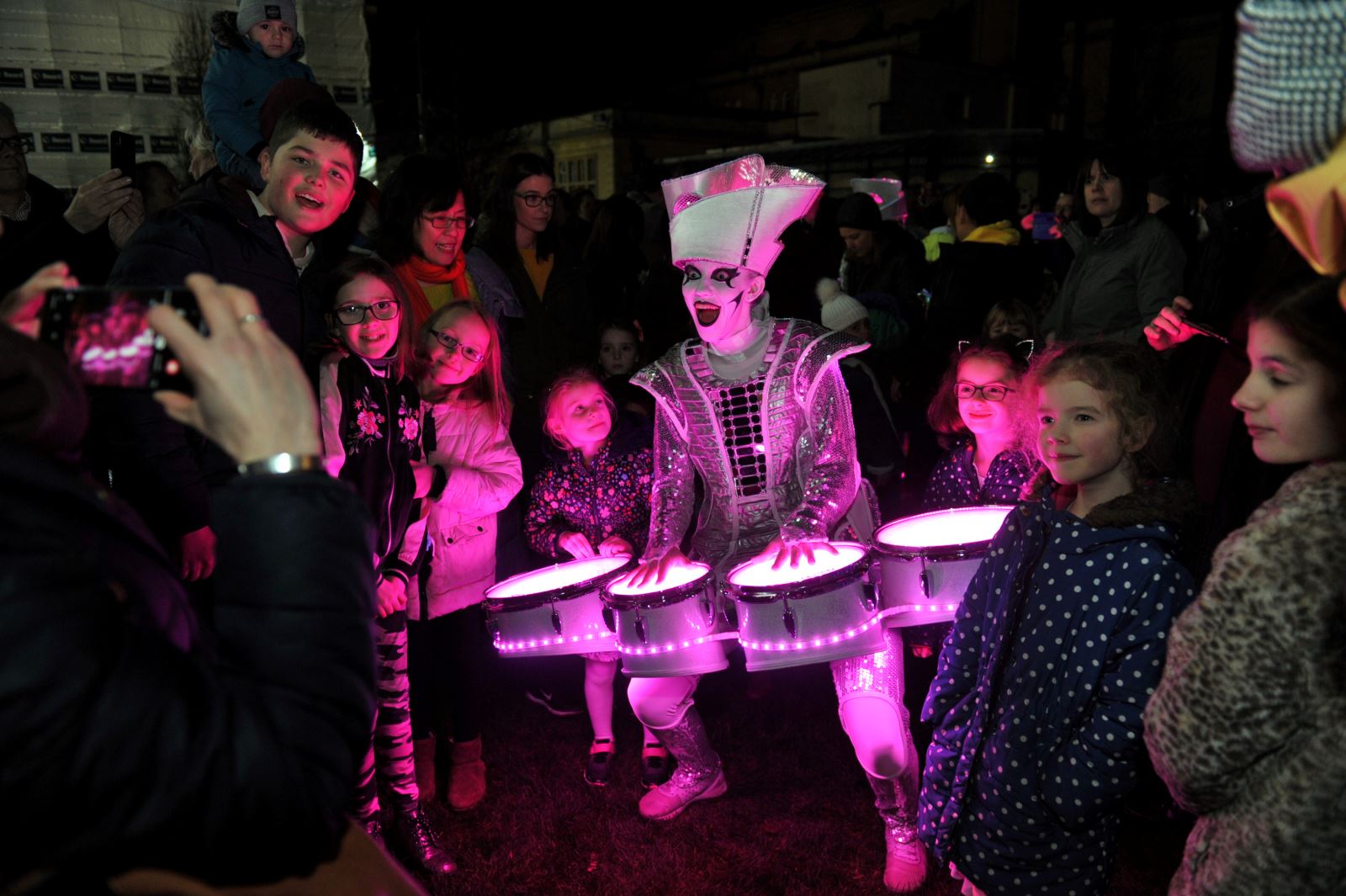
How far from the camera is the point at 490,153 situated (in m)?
25.0

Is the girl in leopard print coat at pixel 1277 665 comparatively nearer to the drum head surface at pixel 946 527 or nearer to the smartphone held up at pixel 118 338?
the drum head surface at pixel 946 527

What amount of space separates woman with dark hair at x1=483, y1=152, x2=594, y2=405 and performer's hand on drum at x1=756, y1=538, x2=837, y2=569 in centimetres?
216

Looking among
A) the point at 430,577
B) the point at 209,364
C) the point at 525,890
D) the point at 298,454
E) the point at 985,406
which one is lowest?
the point at 525,890

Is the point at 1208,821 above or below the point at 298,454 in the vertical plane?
below

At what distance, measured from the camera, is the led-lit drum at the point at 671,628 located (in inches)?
125

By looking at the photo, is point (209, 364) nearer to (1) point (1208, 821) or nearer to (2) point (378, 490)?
(1) point (1208, 821)

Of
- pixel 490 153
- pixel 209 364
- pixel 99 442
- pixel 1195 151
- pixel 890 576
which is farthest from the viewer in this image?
pixel 1195 151

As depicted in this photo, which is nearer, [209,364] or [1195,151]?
[209,364]

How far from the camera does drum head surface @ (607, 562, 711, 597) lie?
322cm

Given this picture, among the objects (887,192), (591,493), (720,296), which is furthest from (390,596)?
(887,192)

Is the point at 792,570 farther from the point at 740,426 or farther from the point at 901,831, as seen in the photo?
the point at 901,831

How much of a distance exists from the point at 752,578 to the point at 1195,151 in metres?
39.2

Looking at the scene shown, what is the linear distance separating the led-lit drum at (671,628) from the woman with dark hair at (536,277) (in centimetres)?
211

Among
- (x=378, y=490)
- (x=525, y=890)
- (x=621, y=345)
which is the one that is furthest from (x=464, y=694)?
(x=621, y=345)
